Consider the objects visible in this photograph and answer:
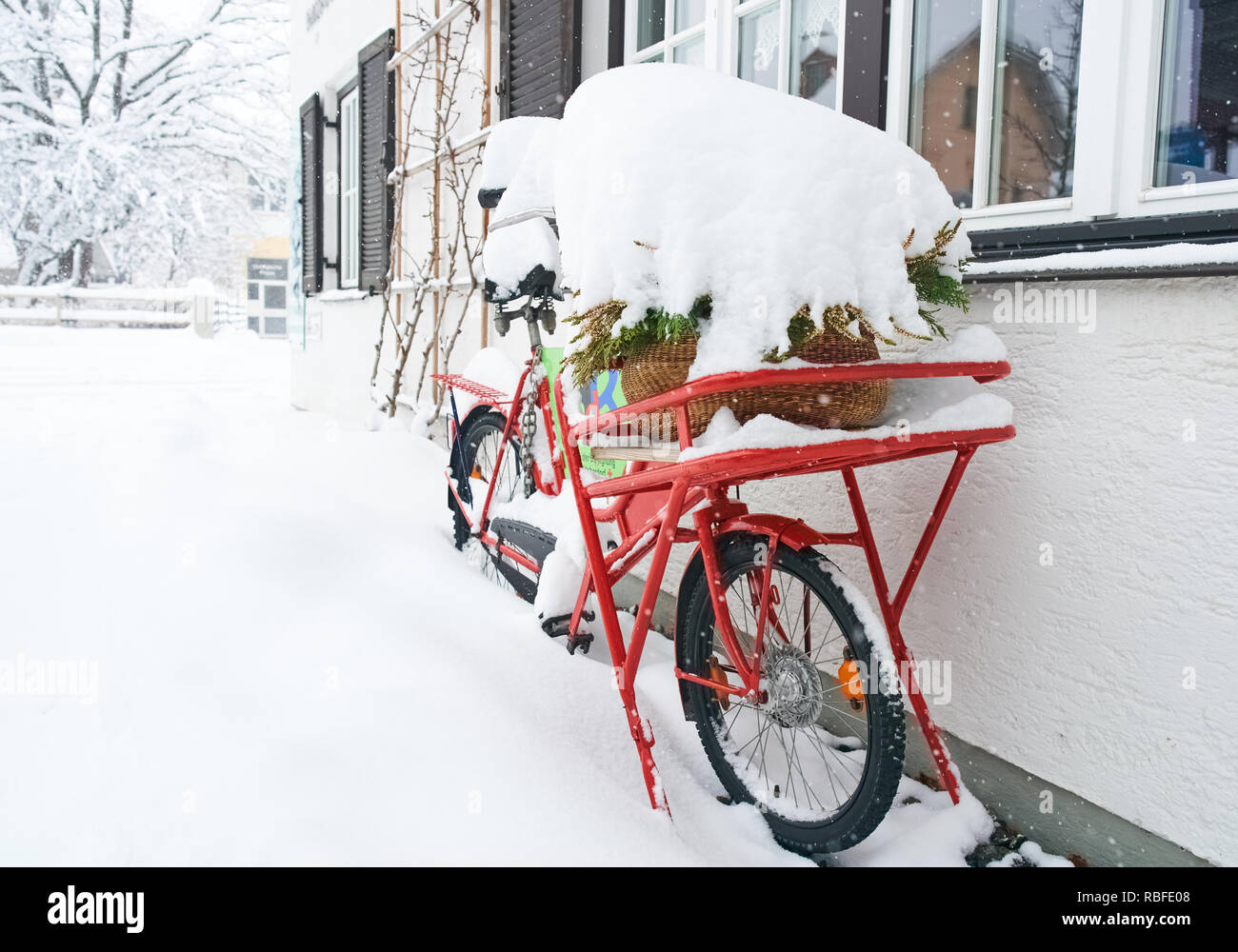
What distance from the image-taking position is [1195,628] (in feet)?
5.30

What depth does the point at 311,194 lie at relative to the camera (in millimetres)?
8289

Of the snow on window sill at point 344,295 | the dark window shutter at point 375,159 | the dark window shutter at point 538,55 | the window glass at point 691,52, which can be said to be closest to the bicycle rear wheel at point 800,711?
the window glass at point 691,52

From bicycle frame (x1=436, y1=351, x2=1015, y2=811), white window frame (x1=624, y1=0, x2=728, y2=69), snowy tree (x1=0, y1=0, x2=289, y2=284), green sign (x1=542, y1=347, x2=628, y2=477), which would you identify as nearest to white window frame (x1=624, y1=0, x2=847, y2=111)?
white window frame (x1=624, y1=0, x2=728, y2=69)

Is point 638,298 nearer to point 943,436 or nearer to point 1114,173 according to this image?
point 943,436

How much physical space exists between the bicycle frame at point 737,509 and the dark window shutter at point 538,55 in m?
2.30

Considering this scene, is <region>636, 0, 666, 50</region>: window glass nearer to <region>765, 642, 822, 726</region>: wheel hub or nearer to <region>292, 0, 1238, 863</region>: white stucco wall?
<region>292, 0, 1238, 863</region>: white stucco wall

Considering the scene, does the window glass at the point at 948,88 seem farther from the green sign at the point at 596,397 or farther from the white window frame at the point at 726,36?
the green sign at the point at 596,397

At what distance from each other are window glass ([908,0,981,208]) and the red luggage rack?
74 centimetres

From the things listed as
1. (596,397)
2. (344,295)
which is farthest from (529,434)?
(344,295)

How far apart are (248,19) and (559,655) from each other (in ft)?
71.3

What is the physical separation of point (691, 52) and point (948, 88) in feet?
Result: 4.60

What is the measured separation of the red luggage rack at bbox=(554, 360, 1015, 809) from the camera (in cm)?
153

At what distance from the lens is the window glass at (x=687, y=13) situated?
335 cm
